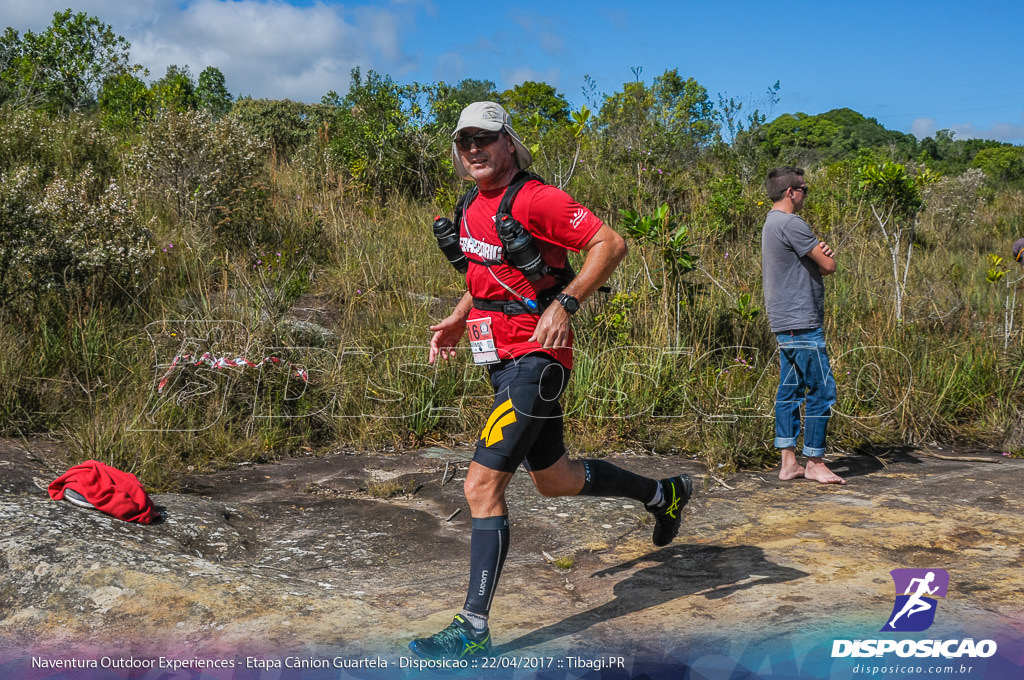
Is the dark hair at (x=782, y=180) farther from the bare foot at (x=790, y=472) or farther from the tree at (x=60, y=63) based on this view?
the tree at (x=60, y=63)

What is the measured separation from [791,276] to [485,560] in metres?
3.41

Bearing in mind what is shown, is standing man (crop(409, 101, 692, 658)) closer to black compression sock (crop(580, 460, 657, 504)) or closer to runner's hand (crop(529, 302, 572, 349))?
runner's hand (crop(529, 302, 572, 349))

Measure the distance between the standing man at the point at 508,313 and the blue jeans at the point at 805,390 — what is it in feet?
8.60

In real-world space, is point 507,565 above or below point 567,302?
below

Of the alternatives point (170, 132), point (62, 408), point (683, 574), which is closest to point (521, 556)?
point (683, 574)

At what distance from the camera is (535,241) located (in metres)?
3.40

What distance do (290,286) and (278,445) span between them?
2108mm

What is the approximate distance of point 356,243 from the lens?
31.5 feet

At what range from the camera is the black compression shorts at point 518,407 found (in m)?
3.27

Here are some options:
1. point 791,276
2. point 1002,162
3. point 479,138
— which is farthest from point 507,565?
point 1002,162

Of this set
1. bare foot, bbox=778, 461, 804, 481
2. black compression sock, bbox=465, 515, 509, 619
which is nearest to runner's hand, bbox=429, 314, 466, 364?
black compression sock, bbox=465, 515, 509, 619

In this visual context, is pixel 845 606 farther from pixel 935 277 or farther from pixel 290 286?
pixel 935 277

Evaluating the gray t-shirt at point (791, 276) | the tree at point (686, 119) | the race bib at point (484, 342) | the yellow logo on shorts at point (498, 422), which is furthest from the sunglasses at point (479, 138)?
the tree at point (686, 119)

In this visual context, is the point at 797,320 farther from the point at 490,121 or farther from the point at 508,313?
the point at 490,121
